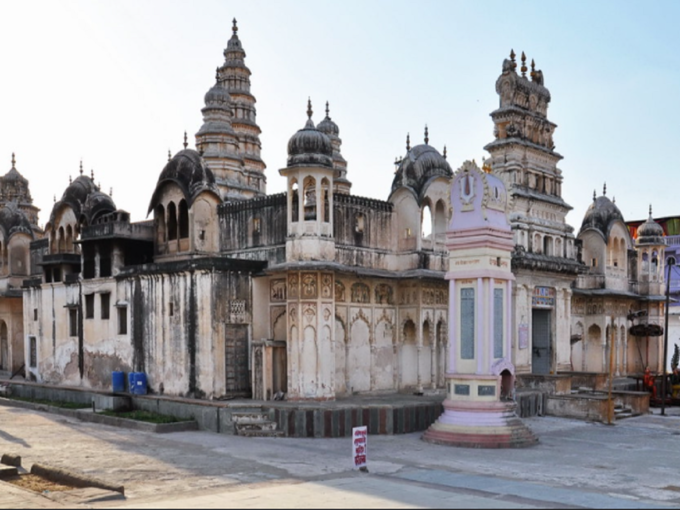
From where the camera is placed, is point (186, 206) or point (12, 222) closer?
point (186, 206)

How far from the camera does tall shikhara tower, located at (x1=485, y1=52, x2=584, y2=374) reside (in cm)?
2811

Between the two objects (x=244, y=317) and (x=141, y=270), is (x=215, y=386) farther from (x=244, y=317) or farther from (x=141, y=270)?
(x=141, y=270)

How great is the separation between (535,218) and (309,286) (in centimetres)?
1146

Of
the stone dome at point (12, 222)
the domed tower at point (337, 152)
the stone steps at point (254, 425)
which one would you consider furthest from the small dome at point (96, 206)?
the domed tower at point (337, 152)

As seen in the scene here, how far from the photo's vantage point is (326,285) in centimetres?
2108

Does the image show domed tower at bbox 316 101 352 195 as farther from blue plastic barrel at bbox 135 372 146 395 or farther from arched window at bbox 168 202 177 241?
blue plastic barrel at bbox 135 372 146 395

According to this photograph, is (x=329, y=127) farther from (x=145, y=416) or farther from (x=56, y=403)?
(x=145, y=416)

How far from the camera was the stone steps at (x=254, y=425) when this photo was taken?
19031mm

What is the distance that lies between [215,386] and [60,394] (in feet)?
23.7

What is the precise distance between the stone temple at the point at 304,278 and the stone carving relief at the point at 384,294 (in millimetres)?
45

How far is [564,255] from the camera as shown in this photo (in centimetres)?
3022

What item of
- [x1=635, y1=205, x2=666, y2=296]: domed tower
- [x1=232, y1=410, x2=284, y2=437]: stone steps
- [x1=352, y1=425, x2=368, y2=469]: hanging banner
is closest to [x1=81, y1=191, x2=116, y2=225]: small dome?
[x1=232, y1=410, x2=284, y2=437]: stone steps

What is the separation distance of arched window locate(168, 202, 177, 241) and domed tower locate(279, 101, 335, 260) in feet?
17.2

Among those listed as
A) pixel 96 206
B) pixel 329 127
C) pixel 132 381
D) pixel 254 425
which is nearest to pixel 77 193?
pixel 96 206
